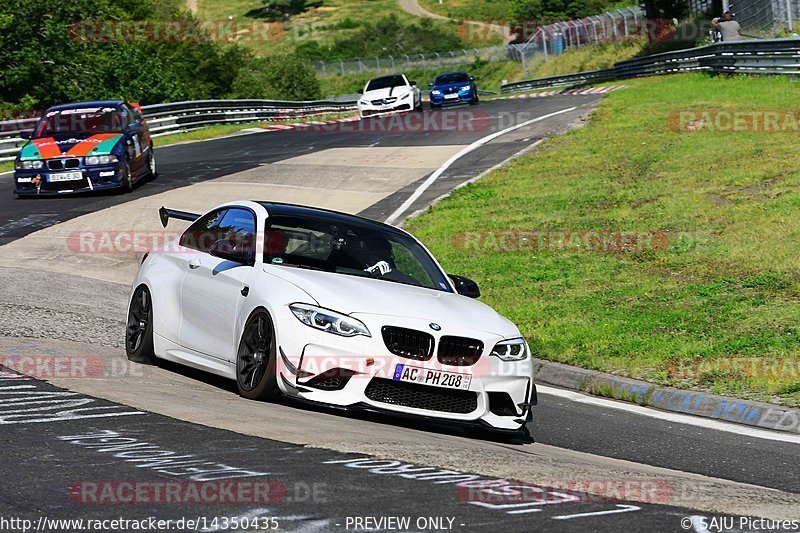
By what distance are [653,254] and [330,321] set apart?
8282 mm

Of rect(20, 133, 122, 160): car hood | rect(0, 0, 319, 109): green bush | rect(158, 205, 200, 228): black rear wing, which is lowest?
rect(158, 205, 200, 228): black rear wing

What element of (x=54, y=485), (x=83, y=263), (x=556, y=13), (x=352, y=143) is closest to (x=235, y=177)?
(x=352, y=143)

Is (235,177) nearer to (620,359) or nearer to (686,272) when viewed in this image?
(686,272)

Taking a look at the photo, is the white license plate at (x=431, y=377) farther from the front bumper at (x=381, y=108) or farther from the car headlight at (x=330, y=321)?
the front bumper at (x=381, y=108)

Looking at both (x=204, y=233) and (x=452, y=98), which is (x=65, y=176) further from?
(x=452, y=98)

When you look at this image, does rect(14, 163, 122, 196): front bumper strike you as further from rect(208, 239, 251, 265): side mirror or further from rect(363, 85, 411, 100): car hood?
rect(363, 85, 411, 100): car hood

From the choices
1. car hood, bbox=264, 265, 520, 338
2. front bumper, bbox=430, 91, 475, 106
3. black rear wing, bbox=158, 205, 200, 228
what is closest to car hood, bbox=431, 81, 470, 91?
front bumper, bbox=430, 91, 475, 106

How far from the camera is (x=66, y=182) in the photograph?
2172 centimetres

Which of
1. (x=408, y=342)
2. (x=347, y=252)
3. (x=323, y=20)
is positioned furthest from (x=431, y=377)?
(x=323, y=20)

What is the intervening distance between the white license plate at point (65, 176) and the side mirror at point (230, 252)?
12.8 m

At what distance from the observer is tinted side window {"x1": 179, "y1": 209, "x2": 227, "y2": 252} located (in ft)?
32.6

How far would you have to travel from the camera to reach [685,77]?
1582 inches

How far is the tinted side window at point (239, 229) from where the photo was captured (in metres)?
9.30

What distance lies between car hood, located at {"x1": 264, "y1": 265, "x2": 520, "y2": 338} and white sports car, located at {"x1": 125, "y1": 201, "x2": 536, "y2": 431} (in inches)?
0.5
